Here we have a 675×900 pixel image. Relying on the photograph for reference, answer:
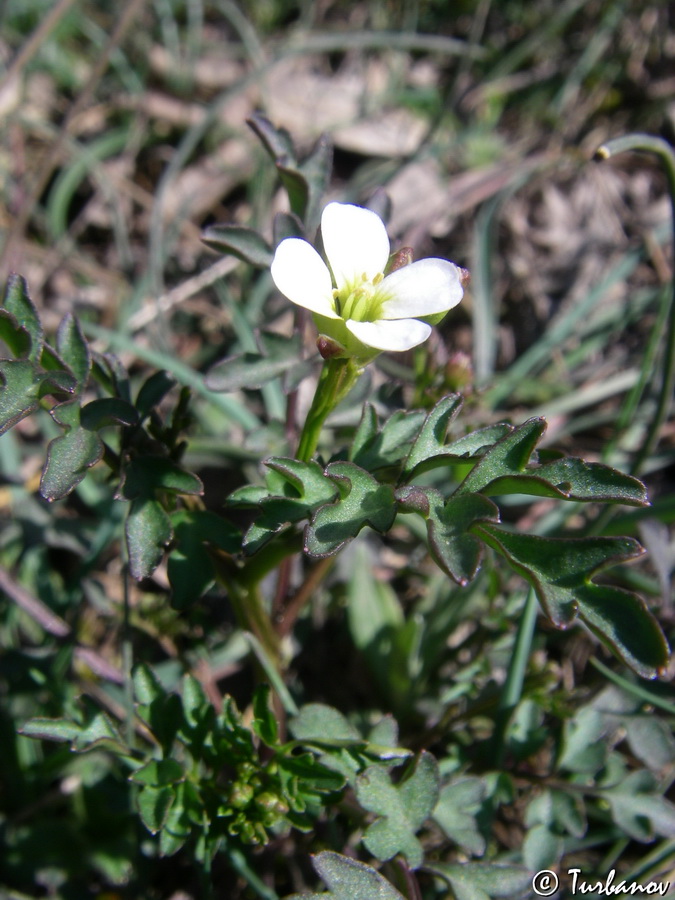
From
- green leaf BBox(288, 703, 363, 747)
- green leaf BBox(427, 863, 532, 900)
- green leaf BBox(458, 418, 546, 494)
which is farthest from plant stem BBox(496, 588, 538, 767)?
green leaf BBox(458, 418, 546, 494)

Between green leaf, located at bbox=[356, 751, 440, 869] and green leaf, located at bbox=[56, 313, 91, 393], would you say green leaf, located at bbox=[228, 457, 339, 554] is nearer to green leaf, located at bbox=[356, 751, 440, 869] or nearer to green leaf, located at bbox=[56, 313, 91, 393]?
green leaf, located at bbox=[56, 313, 91, 393]

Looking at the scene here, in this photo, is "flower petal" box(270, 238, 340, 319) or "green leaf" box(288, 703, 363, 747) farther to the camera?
"green leaf" box(288, 703, 363, 747)

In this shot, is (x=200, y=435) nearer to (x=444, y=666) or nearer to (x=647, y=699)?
(x=444, y=666)

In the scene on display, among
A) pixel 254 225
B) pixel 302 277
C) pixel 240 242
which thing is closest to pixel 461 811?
pixel 302 277

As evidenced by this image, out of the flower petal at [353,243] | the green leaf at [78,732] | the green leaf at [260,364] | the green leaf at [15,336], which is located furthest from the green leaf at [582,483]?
the green leaf at [78,732]

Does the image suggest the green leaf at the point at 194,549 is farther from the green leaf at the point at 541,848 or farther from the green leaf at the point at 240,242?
the green leaf at the point at 541,848

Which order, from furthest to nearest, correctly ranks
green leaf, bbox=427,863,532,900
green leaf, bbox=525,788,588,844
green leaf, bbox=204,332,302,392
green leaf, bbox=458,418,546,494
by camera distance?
green leaf, bbox=525,788,588,844, green leaf, bbox=204,332,302,392, green leaf, bbox=427,863,532,900, green leaf, bbox=458,418,546,494

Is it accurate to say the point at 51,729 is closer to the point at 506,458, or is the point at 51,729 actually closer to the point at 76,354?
the point at 76,354
